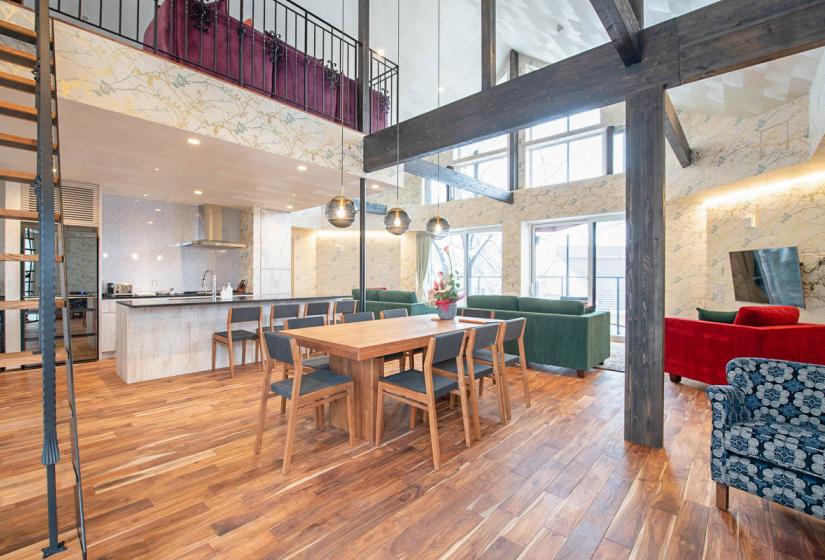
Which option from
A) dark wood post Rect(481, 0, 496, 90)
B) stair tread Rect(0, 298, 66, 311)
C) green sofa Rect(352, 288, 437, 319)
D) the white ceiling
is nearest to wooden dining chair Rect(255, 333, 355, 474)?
stair tread Rect(0, 298, 66, 311)

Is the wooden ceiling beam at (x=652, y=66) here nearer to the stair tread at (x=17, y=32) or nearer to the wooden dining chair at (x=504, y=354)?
the wooden dining chair at (x=504, y=354)

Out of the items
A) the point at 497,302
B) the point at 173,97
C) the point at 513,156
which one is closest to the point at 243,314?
the point at 173,97

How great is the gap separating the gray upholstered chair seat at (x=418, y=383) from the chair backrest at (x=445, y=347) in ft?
0.68

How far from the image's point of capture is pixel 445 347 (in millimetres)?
2461

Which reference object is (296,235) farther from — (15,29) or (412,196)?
(15,29)

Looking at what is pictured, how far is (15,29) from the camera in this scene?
2.02m

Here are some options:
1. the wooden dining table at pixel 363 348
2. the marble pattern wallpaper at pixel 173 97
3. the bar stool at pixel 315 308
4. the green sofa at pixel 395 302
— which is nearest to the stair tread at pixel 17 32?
the marble pattern wallpaper at pixel 173 97

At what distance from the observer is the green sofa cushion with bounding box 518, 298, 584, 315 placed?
440 centimetres

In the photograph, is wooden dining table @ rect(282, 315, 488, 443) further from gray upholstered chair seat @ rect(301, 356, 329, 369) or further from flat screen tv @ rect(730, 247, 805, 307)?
flat screen tv @ rect(730, 247, 805, 307)

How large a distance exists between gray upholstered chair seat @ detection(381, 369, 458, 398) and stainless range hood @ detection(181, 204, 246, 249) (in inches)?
193

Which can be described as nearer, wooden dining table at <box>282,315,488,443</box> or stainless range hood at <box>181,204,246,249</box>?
wooden dining table at <box>282,315,488,443</box>

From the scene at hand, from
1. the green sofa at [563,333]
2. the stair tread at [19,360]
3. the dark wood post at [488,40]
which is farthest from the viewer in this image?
the green sofa at [563,333]

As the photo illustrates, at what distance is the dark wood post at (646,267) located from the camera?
260 centimetres

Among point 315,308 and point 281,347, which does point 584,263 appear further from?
point 281,347
